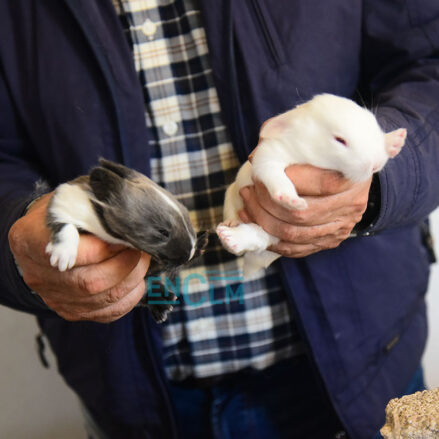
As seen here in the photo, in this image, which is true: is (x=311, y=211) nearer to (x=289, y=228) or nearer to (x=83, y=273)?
(x=289, y=228)

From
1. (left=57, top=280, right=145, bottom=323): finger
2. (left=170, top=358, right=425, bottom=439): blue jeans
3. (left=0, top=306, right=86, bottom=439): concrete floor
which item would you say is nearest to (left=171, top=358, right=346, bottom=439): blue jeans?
(left=170, top=358, right=425, bottom=439): blue jeans

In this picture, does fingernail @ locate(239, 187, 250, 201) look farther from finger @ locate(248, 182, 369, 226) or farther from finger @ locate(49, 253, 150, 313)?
finger @ locate(49, 253, 150, 313)

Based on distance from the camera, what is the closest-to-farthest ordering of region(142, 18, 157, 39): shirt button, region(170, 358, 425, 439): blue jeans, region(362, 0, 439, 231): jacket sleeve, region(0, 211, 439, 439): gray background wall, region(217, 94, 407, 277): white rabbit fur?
region(217, 94, 407, 277): white rabbit fur, region(362, 0, 439, 231): jacket sleeve, region(142, 18, 157, 39): shirt button, region(170, 358, 425, 439): blue jeans, region(0, 211, 439, 439): gray background wall

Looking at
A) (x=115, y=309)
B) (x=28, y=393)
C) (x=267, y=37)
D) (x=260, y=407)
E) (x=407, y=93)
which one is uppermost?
(x=267, y=37)

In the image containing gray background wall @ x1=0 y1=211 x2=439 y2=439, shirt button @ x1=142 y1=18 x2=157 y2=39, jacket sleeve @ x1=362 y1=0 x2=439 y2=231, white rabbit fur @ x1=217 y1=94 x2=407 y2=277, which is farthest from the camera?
gray background wall @ x1=0 y1=211 x2=439 y2=439

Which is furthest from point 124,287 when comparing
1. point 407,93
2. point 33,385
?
point 33,385

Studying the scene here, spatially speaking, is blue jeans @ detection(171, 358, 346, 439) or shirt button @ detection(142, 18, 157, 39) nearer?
shirt button @ detection(142, 18, 157, 39)

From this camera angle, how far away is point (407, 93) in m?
0.80

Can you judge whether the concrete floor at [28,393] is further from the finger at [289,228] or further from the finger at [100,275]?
the finger at [289,228]

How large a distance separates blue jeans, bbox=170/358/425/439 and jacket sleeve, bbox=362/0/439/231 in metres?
0.40

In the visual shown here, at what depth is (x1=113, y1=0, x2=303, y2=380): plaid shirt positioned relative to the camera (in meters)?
0.83

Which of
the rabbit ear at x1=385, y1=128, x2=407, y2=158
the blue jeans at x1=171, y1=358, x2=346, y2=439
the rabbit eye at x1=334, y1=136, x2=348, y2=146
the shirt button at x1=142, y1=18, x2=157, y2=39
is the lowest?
the blue jeans at x1=171, y1=358, x2=346, y2=439

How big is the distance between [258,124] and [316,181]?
0.67 ft

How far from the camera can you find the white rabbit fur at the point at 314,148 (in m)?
0.60
